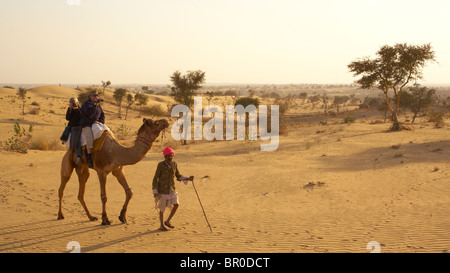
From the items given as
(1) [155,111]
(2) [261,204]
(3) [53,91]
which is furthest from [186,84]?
(3) [53,91]

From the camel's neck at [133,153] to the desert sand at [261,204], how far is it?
150cm

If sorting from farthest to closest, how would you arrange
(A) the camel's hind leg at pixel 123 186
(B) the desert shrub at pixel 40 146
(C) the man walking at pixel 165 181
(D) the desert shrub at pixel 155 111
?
(D) the desert shrub at pixel 155 111 < (B) the desert shrub at pixel 40 146 < (A) the camel's hind leg at pixel 123 186 < (C) the man walking at pixel 165 181

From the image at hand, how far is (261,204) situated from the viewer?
36.0 ft

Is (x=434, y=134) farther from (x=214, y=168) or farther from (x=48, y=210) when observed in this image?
(x=48, y=210)

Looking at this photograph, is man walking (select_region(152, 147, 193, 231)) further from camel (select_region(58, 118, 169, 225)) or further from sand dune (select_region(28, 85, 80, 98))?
sand dune (select_region(28, 85, 80, 98))

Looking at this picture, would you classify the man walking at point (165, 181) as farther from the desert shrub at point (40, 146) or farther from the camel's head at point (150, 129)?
the desert shrub at point (40, 146)

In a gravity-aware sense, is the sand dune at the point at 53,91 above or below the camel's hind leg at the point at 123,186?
above

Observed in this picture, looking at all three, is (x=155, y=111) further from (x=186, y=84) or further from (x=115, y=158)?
(x=115, y=158)

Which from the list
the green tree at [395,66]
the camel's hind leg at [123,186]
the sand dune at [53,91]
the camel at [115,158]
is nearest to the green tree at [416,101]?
the green tree at [395,66]

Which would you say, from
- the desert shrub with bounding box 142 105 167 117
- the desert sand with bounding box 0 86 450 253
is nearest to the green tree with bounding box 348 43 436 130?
the desert sand with bounding box 0 86 450 253

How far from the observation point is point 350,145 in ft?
74.5

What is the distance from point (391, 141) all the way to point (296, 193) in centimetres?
1418

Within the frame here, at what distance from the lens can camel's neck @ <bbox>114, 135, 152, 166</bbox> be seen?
310 inches

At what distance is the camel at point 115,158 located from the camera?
775cm
